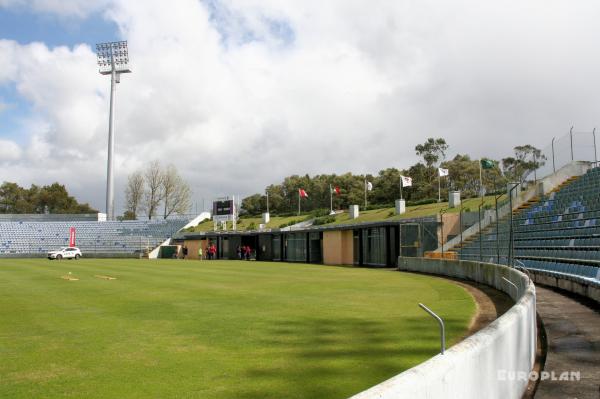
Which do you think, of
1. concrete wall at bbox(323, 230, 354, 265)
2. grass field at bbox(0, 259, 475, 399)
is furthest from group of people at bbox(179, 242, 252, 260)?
grass field at bbox(0, 259, 475, 399)

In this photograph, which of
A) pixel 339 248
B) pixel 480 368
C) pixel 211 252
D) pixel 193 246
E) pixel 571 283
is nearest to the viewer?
pixel 480 368

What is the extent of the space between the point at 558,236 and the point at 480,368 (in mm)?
20552

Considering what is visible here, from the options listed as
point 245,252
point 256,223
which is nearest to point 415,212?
point 245,252

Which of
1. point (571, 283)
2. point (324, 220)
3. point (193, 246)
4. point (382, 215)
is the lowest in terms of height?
point (571, 283)

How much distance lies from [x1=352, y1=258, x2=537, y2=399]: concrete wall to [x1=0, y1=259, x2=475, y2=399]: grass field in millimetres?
1691

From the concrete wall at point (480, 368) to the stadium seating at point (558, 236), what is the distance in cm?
849

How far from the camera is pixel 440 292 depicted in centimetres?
1795

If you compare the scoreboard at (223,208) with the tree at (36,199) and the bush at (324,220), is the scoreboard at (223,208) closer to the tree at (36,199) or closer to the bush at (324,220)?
the bush at (324,220)

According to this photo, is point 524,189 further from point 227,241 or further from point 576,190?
point 227,241

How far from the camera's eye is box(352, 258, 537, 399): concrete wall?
341 cm

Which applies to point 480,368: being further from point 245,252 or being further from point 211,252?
point 211,252

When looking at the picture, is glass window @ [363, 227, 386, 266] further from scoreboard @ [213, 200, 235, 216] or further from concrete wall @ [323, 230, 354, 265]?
scoreboard @ [213, 200, 235, 216]

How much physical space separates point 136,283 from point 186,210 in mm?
81601

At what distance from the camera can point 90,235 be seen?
74000 mm
